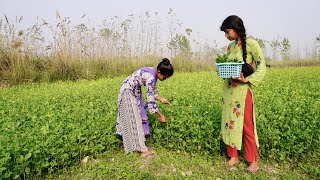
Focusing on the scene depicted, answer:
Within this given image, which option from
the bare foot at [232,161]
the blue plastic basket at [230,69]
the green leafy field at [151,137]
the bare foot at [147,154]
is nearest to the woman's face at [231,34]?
the blue plastic basket at [230,69]

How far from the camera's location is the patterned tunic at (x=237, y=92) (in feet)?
11.4

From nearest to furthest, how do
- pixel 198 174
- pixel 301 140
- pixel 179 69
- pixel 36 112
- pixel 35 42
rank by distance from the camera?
pixel 198 174
pixel 301 140
pixel 36 112
pixel 35 42
pixel 179 69

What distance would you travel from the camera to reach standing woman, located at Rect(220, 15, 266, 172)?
3.46 m

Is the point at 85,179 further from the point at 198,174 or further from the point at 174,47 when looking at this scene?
the point at 174,47

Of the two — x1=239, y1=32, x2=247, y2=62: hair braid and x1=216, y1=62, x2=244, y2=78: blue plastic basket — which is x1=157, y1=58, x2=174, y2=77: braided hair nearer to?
x1=216, y1=62, x2=244, y2=78: blue plastic basket

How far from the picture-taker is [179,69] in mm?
16688

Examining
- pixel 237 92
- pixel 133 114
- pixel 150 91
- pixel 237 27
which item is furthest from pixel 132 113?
pixel 237 27

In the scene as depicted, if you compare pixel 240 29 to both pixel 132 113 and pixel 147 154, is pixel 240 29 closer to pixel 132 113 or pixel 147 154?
pixel 132 113

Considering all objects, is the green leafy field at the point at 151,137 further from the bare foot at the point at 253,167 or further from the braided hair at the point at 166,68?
the braided hair at the point at 166,68

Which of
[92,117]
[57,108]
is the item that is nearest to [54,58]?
[57,108]

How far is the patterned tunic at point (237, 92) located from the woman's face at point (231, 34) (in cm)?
12

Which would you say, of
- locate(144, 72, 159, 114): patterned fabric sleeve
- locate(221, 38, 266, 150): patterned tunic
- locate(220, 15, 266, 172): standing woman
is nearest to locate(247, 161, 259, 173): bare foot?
locate(220, 15, 266, 172): standing woman

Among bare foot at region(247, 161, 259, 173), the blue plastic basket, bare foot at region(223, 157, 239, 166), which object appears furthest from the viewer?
bare foot at region(223, 157, 239, 166)

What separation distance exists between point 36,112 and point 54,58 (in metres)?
6.34
